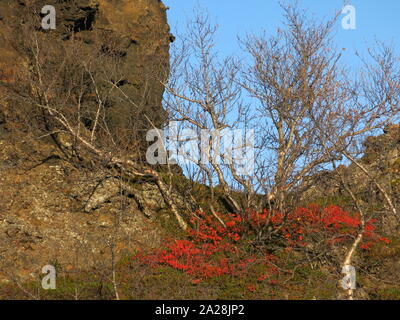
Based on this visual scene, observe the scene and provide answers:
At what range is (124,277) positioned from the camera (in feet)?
53.9

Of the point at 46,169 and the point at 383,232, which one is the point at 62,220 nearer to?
the point at 46,169

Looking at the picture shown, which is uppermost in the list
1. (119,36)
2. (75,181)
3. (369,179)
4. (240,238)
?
(119,36)

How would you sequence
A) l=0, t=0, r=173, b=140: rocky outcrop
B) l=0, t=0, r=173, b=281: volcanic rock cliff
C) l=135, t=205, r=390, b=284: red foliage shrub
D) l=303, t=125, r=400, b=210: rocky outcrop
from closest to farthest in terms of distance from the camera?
l=135, t=205, r=390, b=284: red foliage shrub
l=0, t=0, r=173, b=281: volcanic rock cliff
l=303, t=125, r=400, b=210: rocky outcrop
l=0, t=0, r=173, b=140: rocky outcrop

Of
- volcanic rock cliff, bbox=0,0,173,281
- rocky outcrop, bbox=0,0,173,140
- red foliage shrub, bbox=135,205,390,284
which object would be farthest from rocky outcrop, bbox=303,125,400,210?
rocky outcrop, bbox=0,0,173,140

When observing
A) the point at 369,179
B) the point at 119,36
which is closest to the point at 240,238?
the point at 369,179

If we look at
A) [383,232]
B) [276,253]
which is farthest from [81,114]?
[383,232]

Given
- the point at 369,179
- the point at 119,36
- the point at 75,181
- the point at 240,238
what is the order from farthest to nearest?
1. the point at 119,36
2. the point at 369,179
3. the point at 75,181
4. the point at 240,238

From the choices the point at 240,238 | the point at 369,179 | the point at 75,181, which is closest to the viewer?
the point at 240,238

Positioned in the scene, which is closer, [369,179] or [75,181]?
[75,181]

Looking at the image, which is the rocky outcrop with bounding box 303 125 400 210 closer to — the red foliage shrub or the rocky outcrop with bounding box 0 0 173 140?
the red foliage shrub

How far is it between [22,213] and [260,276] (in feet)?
30.0

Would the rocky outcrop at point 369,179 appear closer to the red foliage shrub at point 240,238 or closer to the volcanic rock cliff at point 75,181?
the red foliage shrub at point 240,238

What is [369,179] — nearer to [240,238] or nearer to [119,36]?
[240,238]
